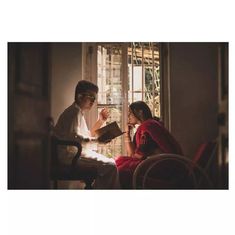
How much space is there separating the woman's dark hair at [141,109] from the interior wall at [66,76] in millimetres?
450

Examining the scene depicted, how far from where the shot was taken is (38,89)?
303 cm

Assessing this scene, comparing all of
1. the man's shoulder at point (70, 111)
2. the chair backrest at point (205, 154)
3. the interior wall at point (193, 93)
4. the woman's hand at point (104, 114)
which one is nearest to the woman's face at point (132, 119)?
the woman's hand at point (104, 114)

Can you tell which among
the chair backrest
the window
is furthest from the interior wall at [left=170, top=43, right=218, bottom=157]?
the window

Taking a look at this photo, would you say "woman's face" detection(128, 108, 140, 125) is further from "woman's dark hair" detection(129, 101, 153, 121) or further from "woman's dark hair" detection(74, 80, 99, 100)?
"woman's dark hair" detection(74, 80, 99, 100)

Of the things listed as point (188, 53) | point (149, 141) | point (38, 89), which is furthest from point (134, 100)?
point (38, 89)

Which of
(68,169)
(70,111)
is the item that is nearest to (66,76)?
(70,111)

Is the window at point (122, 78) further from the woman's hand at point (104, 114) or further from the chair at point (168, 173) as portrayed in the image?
the chair at point (168, 173)

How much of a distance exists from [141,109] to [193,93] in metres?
0.40

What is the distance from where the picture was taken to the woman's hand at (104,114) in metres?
3.03

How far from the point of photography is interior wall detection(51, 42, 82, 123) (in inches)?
119

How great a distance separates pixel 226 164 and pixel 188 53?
2.83ft

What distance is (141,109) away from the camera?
3031 mm
